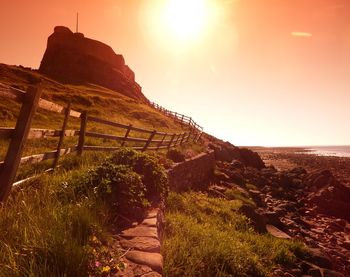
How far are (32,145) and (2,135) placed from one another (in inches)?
301

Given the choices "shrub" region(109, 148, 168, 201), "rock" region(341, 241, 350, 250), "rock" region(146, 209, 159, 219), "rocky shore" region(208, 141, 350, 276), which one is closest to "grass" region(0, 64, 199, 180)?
"shrub" region(109, 148, 168, 201)

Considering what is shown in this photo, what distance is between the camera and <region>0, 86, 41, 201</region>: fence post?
4527mm

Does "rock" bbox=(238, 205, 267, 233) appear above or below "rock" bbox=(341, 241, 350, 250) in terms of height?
above

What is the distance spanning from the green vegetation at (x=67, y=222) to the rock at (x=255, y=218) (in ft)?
21.7

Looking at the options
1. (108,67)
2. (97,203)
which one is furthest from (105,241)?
(108,67)

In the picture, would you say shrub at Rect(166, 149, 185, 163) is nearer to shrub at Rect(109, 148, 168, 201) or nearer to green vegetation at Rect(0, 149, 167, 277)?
shrub at Rect(109, 148, 168, 201)

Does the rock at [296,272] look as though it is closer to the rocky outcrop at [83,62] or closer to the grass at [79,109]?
the grass at [79,109]

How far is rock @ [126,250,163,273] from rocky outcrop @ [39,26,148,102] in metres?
76.9

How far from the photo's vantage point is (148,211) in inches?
221

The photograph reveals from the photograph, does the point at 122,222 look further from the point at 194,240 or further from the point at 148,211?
the point at 194,240

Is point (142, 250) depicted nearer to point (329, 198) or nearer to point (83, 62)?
point (329, 198)

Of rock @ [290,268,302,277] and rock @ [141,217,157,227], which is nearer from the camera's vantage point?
rock @ [141,217,157,227]

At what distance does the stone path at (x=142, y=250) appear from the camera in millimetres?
3539

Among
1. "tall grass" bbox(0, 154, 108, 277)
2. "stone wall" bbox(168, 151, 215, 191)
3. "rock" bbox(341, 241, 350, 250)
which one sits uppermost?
"tall grass" bbox(0, 154, 108, 277)
